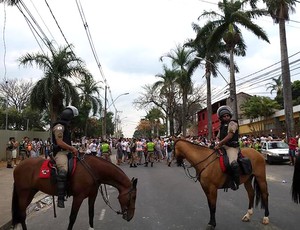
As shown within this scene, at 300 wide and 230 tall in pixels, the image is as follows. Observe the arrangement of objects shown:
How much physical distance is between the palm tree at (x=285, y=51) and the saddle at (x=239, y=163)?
19204 mm

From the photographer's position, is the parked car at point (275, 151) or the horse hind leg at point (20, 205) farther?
the parked car at point (275, 151)

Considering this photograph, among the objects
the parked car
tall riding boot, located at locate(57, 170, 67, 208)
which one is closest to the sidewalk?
tall riding boot, located at locate(57, 170, 67, 208)

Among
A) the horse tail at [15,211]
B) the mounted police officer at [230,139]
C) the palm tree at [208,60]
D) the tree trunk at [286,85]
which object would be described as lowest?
the horse tail at [15,211]

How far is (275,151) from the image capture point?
23359 millimetres

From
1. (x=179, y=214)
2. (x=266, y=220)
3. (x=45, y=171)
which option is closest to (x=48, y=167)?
(x=45, y=171)

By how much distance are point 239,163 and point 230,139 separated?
52cm

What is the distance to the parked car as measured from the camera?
22969mm

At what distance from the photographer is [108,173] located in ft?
22.6


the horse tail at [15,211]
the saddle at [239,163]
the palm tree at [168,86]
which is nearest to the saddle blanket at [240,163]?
the saddle at [239,163]

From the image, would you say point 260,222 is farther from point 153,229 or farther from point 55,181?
point 55,181

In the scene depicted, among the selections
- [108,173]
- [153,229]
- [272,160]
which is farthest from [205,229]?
[272,160]

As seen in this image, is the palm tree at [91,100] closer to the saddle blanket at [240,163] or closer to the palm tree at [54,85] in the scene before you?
the palm tree at [54,85]

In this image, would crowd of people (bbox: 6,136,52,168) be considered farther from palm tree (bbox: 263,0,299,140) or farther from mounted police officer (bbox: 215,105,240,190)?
mounted police officer (bbox: 215,105,240,190)

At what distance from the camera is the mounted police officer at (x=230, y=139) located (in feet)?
24.1
